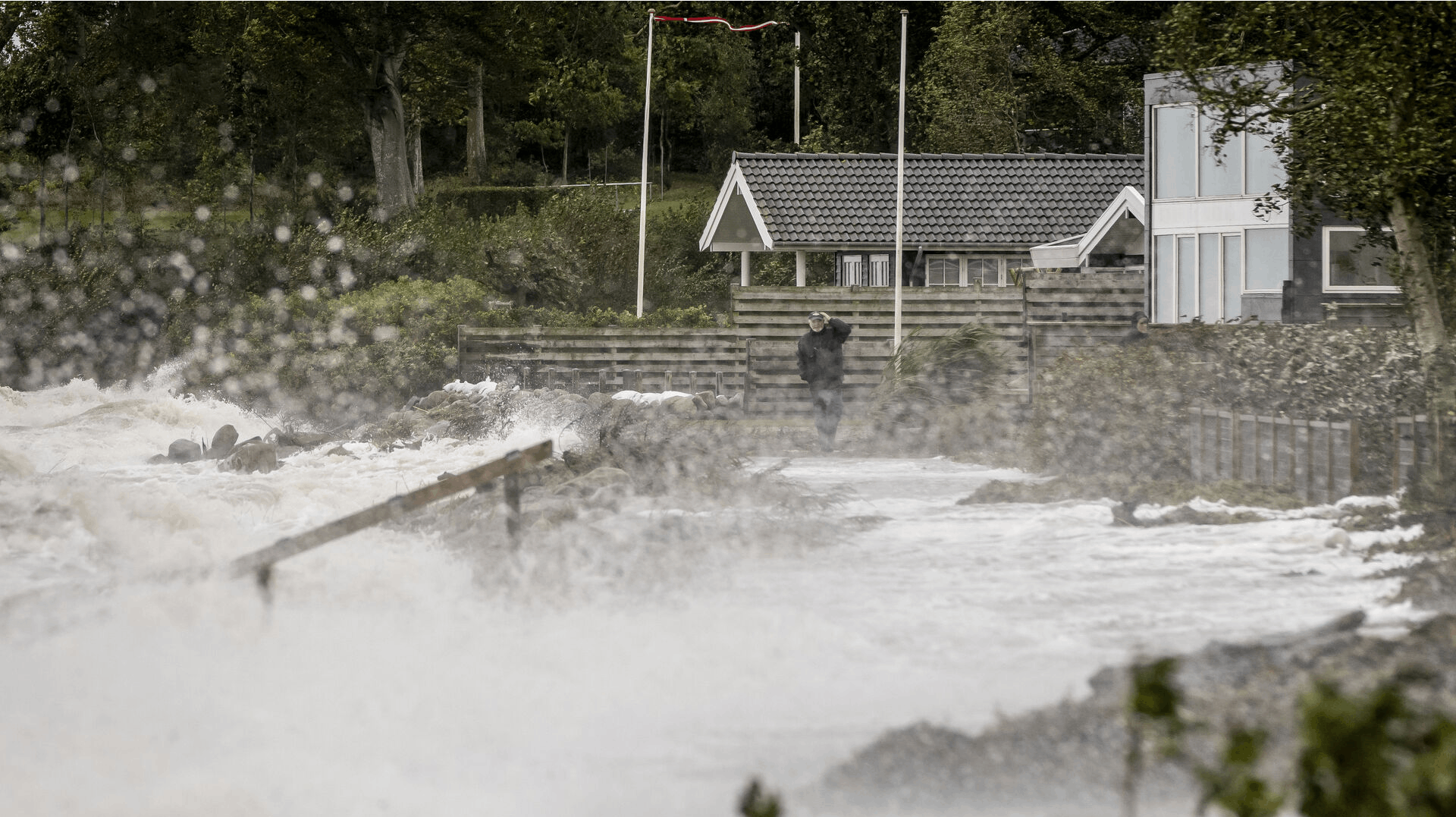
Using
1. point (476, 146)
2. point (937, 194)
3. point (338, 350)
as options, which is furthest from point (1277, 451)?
point (476, 146)

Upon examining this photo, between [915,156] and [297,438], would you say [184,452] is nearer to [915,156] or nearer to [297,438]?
[297,438]

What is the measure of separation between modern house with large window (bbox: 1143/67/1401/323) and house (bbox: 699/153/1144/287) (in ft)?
13.3

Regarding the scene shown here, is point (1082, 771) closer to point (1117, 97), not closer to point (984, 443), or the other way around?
point (984, 443)

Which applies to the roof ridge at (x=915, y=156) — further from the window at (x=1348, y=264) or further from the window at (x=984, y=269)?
the window at (x=1348, y=264)

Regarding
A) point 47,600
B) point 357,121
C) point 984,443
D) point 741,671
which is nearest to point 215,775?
point 741,671

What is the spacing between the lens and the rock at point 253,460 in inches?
713

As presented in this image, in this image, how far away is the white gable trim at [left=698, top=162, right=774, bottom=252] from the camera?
30406mm

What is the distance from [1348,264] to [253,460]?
1779 centimetres

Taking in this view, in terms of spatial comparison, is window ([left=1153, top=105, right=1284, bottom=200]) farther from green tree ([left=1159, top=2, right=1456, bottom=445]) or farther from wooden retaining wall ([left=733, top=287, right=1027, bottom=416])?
green tree ([left=1159, top=2, right=1456, bottom=445])

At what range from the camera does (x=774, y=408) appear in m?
23.1

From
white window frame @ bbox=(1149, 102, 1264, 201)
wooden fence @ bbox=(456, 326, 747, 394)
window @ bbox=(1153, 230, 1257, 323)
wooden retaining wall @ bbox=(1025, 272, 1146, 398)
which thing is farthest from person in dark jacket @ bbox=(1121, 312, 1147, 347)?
wooden fence @ bbox=(456, 326, 747, 394)

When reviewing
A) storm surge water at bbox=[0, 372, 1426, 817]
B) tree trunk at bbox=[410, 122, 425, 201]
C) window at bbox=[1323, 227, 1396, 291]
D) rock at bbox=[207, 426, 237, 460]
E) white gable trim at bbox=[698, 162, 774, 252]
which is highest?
tree trunk at bbox=[410, 122, 425, 201]

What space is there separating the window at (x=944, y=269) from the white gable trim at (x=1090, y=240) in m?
2.36

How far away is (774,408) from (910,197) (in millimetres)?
10711
